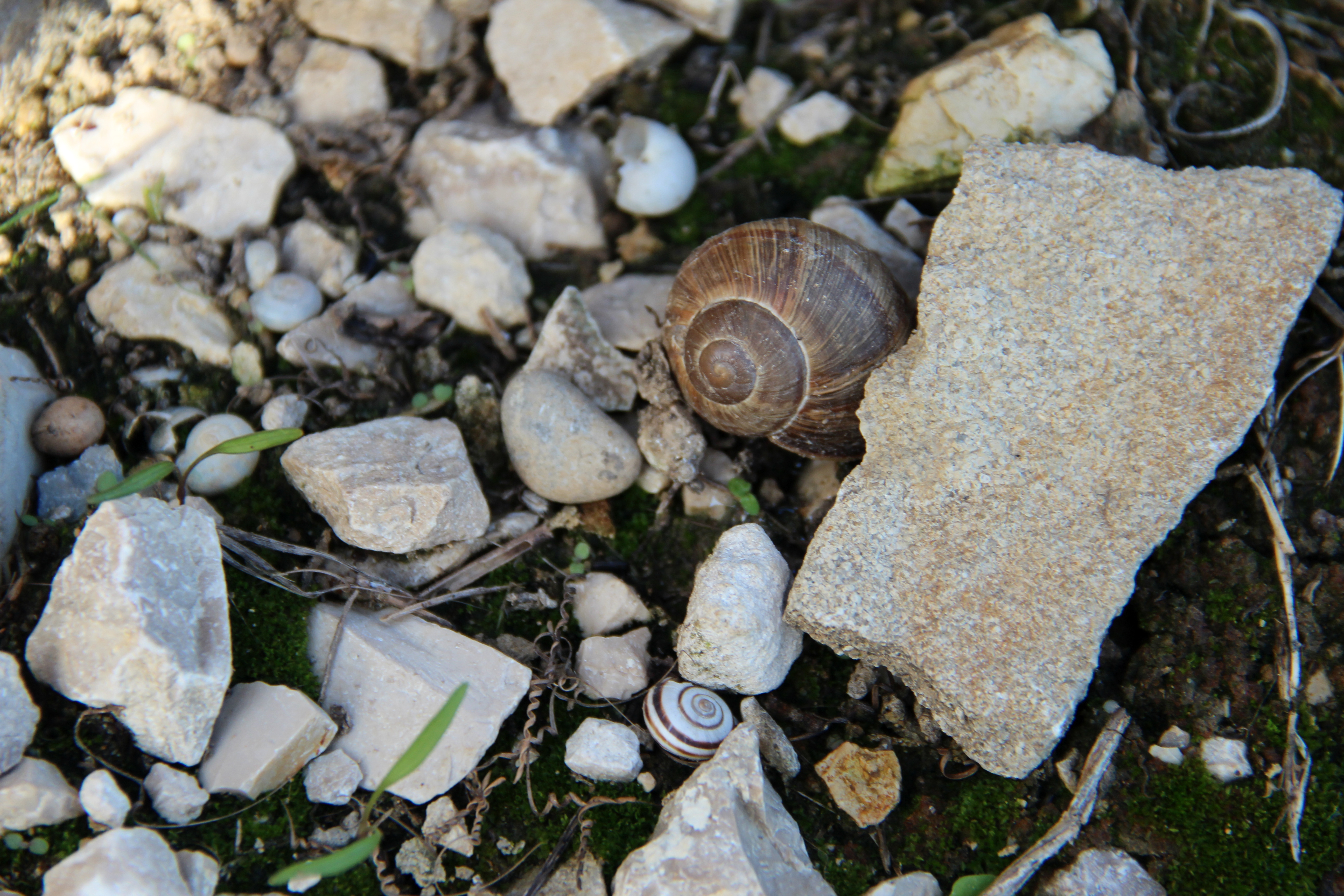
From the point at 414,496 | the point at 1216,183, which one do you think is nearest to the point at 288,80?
the point at 414,496

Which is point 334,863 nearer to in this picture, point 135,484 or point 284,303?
point 135,484

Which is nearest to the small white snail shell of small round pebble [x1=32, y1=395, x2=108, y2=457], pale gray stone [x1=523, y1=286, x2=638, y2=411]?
pale gray stone [x1=523, y1=286, x2=638, y2=411]

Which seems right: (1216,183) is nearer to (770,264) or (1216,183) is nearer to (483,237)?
(770,264)

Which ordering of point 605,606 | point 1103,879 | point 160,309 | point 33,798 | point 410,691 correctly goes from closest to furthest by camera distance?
point 33,798 → point 1103,879 → point 410,691 → point 605,606 → point 160,309

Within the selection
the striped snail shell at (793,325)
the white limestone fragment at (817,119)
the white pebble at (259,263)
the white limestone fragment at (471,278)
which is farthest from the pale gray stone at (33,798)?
the white limestone fragment at (817,119)

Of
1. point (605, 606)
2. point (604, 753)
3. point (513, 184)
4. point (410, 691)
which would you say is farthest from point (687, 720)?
point (513, 184)

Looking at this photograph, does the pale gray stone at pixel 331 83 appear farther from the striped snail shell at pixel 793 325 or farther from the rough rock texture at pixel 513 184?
the striped snail shell at pixel 793 325
